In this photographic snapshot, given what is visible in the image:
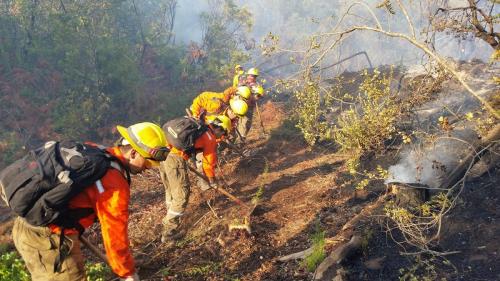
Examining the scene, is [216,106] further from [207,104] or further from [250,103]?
[250,103]

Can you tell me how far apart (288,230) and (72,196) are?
3.28 meters

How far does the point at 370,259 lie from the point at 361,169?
122 inches

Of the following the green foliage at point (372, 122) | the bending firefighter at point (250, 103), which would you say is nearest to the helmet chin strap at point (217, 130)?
the green foliage at point (372, 122)

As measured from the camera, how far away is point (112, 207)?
110 inches

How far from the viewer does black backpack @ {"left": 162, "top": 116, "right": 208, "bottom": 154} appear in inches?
200

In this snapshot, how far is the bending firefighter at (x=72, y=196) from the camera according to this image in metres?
2.61

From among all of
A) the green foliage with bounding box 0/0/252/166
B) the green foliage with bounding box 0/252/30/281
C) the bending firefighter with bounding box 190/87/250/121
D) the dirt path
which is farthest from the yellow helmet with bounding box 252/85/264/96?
the green foliage with bounding box 0/252/30/281

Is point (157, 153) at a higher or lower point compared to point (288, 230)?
higher

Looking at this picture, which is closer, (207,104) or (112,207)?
(112,207)

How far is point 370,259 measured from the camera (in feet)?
13.5

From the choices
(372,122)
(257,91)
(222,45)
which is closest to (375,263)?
(372,122)

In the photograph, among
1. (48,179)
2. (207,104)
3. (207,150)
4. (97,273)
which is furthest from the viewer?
(207,104)

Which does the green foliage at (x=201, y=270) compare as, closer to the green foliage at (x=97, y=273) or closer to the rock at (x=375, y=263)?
the green foliage at (x=97, y=273)

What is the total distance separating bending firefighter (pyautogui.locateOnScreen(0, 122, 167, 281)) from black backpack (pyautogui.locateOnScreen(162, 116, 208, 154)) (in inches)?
70.7
